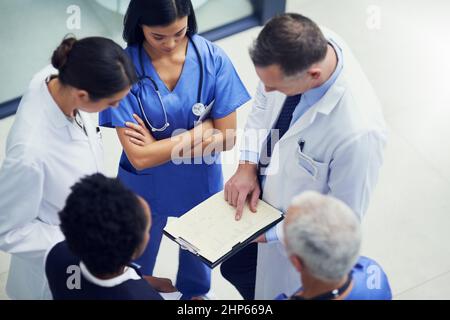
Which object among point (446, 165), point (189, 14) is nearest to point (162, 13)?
point (189, 14)

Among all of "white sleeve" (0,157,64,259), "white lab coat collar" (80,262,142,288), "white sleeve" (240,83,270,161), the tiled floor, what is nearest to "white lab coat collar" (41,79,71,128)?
"white sleeve" (0,157,64,259)

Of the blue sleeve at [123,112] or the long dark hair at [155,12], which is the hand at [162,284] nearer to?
the blue sleeve at [123,112]

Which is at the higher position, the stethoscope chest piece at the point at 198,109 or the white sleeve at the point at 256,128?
the stethoscope chest piece at the point at 198,109

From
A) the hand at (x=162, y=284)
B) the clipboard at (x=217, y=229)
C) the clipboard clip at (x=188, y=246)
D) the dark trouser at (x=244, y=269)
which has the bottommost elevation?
the hand at (x=162, y=284)

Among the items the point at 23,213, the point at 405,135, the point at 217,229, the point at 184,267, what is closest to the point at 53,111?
the point at 23,213

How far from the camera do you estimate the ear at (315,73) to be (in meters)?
1.83

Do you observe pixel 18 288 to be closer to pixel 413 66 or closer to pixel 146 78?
pixel 146 78

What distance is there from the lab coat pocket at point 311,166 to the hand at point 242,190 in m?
0.24

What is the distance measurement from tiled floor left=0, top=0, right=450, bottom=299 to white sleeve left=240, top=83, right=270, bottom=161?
2.59 ft

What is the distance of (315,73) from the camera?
1834 millimetres

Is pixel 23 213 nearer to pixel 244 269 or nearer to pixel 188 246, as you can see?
pixel 188 246

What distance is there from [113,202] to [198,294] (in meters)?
1.30

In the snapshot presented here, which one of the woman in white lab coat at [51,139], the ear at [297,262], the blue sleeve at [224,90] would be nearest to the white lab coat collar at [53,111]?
the woman in white lab coat at [51,139]

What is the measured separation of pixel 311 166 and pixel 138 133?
621 mm
